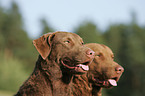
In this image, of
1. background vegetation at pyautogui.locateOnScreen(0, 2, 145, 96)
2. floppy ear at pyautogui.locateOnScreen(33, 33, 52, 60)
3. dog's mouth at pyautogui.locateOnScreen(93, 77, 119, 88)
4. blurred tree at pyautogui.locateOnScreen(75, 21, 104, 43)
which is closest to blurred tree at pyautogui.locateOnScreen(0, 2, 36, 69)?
background vegetation at pyautogui.locateOnScreen(0, 2, 145, 96)

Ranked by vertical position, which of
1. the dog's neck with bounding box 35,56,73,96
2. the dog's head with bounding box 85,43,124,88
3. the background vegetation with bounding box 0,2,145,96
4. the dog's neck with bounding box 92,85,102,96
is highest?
the dog's neck with bounding box 35,56,73,96

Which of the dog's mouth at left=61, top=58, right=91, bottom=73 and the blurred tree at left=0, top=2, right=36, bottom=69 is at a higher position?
the dog's mouth at left=61, top=58, right=91, bottom=73

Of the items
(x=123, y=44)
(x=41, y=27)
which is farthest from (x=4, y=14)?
(x=123, y=44)

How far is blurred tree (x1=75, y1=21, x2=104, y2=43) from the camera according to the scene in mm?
52594

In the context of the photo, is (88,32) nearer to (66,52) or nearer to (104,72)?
(104,72)

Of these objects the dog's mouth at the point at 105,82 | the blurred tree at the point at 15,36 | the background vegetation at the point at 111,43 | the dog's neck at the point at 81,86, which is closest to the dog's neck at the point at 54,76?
the dog's neck at the point at 81,86

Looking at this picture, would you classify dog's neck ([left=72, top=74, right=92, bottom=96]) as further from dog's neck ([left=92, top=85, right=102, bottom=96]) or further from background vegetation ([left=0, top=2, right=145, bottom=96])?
background vegetation ([left=0, top=2, right=145, bottom=96])

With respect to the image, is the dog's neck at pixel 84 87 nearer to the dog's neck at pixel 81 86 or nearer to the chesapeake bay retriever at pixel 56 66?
the dog's neck at pixel 81 86

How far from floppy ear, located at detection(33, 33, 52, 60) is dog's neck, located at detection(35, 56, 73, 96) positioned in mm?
155

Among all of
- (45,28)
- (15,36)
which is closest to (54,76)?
(15,36)

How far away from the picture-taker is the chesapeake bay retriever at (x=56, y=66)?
5.81 m

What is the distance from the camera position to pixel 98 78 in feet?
24.2

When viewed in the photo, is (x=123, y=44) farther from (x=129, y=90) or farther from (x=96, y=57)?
(x=96, y=57)

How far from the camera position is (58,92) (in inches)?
233
